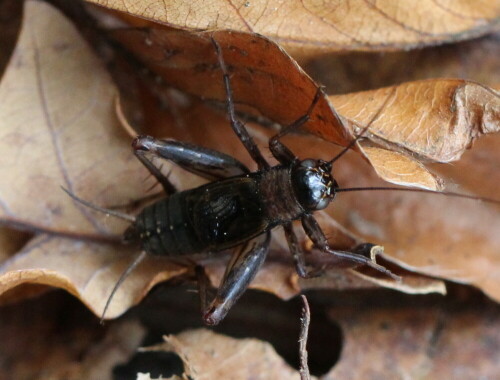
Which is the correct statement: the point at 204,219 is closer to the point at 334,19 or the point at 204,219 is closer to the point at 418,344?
the point at 334,19

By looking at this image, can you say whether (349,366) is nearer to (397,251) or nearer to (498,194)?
(397,251)

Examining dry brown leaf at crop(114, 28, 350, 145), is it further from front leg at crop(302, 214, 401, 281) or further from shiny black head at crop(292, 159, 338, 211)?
front leg at crop(302, 214, 401, 281)

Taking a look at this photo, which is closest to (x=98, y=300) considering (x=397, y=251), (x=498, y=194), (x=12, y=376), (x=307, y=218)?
(x=12, y=376)

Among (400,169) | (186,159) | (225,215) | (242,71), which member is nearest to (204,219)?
(225,215)

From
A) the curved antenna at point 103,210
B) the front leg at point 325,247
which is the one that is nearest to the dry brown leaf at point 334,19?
the front leg at point 325,247

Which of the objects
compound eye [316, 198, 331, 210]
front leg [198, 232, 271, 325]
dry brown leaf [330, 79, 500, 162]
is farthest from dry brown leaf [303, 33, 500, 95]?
front leg [198, 232, 271, 325]
